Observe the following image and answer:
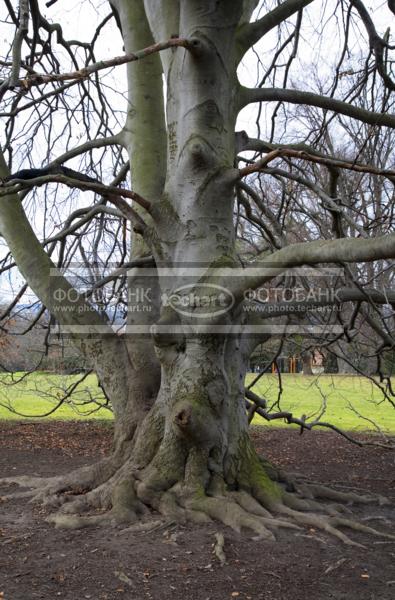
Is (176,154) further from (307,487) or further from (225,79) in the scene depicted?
(307,487)

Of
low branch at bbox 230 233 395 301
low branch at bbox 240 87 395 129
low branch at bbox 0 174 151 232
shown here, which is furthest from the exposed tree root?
low branch at bbox 240 87 395 129

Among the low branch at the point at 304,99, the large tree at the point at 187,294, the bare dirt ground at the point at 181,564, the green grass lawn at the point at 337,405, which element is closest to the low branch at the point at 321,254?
the large tree at the point at 187,294

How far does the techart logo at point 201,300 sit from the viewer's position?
406cm

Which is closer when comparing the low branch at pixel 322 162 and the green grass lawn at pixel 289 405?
the low branch at pixel 322 162

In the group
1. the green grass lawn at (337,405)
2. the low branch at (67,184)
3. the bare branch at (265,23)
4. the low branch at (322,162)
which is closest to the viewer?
the low branch at (322,162)

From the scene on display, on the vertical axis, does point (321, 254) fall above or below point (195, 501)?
above

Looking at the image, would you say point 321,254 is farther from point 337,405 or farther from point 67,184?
point 337,405

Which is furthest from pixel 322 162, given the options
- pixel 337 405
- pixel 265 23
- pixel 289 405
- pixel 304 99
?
pixel 337 405

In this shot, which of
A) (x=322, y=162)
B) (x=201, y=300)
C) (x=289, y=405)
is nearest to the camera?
(x=322, y=162)

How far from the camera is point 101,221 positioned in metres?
6.73

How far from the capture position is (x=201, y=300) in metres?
4.25

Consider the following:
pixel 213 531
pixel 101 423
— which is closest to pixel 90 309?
pixel 213 531

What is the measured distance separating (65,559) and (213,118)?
10.5ft

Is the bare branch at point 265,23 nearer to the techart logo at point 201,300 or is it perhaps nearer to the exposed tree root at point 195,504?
the techart logo at point 201,300
